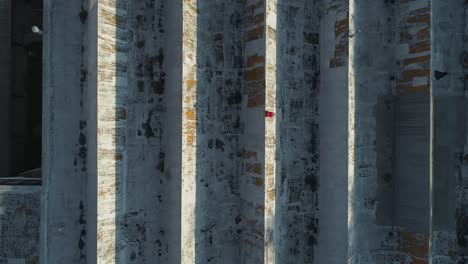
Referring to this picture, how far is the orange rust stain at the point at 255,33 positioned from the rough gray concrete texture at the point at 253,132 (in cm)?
3

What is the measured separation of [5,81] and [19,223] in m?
3.59

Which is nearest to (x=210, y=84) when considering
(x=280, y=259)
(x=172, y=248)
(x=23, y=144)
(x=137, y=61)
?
(x=137, y=61)

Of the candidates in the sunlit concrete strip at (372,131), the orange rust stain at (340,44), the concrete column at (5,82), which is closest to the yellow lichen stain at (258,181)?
the sunlit concrete strip at (372,131)

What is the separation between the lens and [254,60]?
3680 mm

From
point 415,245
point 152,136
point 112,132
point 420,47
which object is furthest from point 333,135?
point 112,132

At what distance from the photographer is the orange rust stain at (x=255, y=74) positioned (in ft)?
11.8

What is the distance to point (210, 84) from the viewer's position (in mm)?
3705

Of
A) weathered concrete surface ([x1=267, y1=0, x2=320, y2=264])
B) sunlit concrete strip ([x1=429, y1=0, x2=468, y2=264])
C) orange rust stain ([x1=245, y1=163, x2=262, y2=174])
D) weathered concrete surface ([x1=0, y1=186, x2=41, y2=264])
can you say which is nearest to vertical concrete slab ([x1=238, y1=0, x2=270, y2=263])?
orange rust stain ([x1=245, y1=163, x2=262, y2=174])

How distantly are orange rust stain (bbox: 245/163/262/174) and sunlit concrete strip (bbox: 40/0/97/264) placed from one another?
5.41 feet

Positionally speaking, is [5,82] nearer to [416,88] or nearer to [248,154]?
[248,154]

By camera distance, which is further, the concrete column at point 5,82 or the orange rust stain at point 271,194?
the concrete column at point 5,82

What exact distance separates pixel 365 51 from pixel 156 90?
248cm

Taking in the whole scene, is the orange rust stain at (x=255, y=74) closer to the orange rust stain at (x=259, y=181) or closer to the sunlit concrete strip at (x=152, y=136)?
the sunlit concrete strip at (x=152, y=136)

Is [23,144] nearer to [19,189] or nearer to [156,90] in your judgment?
[19,189]
